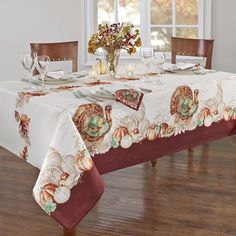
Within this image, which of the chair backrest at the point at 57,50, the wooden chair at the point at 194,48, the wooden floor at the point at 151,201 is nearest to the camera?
the wooden floor at the point at 151,201

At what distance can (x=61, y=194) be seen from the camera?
2021 mm

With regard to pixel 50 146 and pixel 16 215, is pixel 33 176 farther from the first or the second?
pixel 50 146

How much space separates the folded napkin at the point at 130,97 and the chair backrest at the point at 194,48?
4.34 feet

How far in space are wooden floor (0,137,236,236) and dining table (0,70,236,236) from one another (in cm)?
35

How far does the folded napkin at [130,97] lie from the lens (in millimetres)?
2207

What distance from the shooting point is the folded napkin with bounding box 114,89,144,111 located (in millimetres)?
2207

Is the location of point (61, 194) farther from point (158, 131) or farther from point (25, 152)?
point (158, 131)

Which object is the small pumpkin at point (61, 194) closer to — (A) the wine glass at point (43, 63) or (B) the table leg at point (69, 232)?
(B) the table leg at point (69, 232)

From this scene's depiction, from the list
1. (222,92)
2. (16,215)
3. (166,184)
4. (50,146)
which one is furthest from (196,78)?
(16,215)

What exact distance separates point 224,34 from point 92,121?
246cm

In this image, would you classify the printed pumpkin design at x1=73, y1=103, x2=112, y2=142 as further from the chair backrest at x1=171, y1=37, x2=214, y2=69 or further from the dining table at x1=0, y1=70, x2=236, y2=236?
the chair backrest at x1=171, y1=37, x2=214, y2=69

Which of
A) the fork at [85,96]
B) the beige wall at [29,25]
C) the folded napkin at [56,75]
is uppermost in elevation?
the beige wall at [29,25]

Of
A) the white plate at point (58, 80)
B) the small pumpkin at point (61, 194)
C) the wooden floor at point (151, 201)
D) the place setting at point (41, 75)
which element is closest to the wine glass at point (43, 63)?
the place setting at point (41, 75)

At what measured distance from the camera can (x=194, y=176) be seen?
3158 mm
